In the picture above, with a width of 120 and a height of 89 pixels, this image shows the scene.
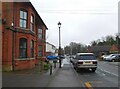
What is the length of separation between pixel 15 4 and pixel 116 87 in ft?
50.1

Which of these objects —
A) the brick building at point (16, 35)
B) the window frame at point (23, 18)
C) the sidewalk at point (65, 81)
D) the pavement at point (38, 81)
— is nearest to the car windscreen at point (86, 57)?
the brick building at point (16, 35)

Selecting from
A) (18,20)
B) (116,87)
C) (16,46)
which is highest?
(18,20)

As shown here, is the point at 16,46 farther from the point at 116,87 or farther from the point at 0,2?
the point at 116,87

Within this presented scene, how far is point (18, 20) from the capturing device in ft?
86.8

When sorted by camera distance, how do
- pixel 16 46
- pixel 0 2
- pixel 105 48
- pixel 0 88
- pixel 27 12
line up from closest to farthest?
pixel 0 88, pixel 0 2, pixel 16 46, pixel 27 12, pixel 105 48

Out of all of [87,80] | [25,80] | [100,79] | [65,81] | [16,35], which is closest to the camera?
[25,80]

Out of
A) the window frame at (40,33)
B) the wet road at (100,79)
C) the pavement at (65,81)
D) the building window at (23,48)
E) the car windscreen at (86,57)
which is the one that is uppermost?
the window frame at (40,33)

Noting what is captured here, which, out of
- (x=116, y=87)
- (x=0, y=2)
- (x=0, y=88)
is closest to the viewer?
(x=0, y=88)

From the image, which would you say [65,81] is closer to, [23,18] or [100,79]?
[100,79]

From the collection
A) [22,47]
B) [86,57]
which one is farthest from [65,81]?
[22,47]

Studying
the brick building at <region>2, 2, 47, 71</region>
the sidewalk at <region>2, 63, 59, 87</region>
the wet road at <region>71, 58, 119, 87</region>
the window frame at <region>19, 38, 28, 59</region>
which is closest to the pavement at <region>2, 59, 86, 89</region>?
the sidewalk at <region>2, 63, 59, 87</region>

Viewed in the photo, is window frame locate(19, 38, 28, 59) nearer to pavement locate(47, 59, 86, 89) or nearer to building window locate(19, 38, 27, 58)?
building window locate(19, 38, 27, 58)

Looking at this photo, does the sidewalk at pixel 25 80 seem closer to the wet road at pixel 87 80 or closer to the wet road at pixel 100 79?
the wet road at pixel 87 80

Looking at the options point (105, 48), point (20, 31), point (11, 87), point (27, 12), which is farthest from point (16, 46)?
point (105, 48)
